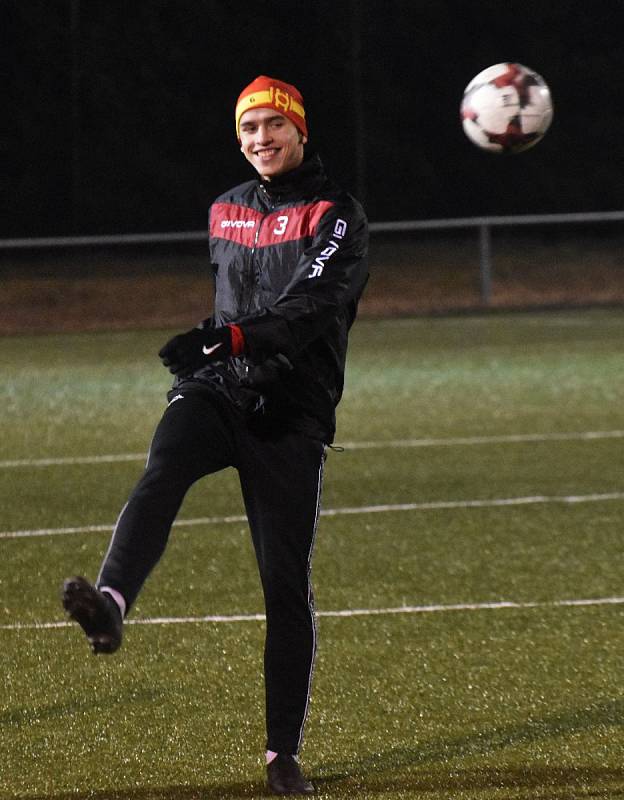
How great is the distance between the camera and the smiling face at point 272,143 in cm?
453

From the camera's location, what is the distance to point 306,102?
35844 mm

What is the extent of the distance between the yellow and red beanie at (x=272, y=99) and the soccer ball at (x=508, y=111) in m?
1.40

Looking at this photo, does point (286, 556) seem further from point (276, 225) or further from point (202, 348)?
point (276, 225)

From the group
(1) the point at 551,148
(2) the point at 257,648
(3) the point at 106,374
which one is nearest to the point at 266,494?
(2) the point at 257,648

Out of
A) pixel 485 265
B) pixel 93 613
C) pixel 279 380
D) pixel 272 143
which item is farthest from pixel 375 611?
pixel 485 265

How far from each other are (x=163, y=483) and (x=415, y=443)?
7.71m

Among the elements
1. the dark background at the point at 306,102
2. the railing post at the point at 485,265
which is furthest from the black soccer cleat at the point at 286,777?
the dark background at the point at 306,102

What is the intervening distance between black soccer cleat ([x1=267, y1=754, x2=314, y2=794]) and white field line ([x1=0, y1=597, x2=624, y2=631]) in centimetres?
220

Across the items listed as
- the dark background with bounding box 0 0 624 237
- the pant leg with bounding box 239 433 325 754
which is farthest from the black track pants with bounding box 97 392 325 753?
the dark background with bounding box 0 0 624 237

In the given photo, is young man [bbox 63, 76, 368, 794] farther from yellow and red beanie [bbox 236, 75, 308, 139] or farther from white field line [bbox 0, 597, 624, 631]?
white field line [bbox 0, 597, 624, 631]

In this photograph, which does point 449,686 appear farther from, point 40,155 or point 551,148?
point 551,148

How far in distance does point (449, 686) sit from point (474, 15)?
115 ft

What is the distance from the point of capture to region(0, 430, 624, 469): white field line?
11.3 meters

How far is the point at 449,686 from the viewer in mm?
5664
